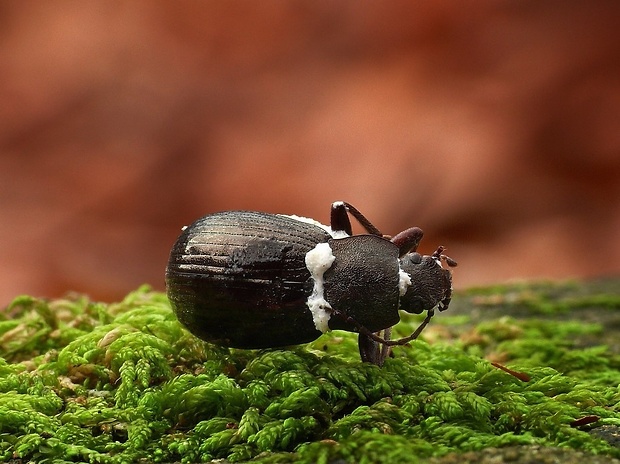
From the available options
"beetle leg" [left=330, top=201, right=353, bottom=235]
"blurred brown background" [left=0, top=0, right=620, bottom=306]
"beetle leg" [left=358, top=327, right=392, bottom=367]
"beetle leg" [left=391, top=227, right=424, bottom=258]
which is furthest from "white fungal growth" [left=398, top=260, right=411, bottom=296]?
"blurred brown background" [left=0, top=0, right=620, bottom=306]

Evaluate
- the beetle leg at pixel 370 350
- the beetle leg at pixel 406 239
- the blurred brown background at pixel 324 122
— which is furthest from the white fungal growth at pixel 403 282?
the blurred brown background at pixel 324 122

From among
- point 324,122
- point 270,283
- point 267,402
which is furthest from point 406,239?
point 324,122

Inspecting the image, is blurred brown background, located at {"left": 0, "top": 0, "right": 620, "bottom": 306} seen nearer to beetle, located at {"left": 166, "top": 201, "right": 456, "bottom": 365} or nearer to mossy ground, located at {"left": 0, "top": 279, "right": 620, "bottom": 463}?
mossy ground, located at {"left": 0, "top": 279, "right": 620, "bottom": 463}

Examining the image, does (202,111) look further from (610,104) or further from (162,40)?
(610,104)

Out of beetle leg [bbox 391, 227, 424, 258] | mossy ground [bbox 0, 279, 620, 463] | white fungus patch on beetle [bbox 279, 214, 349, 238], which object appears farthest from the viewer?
white fungus patch on beetle [bbox 279, 214, 349, 238]

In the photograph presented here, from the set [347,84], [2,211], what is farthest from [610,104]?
[2,211]

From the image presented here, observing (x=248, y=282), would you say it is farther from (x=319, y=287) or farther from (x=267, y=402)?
(x=267, y=402)

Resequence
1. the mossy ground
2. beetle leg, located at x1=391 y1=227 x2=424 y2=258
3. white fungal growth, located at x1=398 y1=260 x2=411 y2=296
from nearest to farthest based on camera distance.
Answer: the mossy ground → white fungal growth, located at x1=398 y1=260 x2=411 y2=296 → beetle leg, located at x1=391 y1=227 x2=424 y2=258
